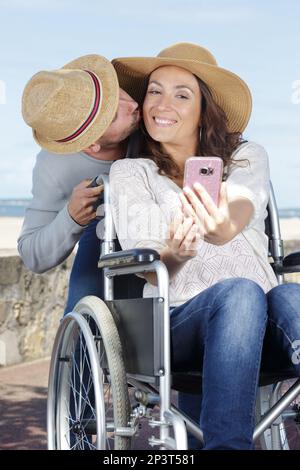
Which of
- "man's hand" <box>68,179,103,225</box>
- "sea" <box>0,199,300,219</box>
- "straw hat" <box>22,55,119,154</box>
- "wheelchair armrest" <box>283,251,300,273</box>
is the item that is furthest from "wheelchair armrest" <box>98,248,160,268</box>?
"sea" <box>0,199,300,219</box>

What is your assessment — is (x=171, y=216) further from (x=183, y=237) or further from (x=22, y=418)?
(x=22, y=418)

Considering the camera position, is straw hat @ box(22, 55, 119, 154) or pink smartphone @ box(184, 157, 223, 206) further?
straw hat @ box(22, 55, 119, 154)

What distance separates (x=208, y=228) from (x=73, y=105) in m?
0.99

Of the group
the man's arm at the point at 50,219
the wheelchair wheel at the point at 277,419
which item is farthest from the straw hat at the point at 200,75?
the wheelchair wheel at the point at 277,419

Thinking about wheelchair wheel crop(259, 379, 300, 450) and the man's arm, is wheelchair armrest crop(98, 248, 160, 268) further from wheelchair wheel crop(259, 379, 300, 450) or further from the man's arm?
wheelchair wheel crop(259, 379, 300, 450)

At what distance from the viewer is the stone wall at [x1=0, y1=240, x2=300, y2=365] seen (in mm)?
7695

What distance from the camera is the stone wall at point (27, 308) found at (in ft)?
25.2

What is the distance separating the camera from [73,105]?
398cm

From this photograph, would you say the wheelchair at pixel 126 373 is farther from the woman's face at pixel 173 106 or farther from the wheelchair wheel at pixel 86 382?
the woman's face at pixel 173 106

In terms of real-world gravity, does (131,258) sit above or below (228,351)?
above

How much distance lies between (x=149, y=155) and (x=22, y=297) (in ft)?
13.8

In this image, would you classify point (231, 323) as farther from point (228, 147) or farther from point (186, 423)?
point (228, 147)

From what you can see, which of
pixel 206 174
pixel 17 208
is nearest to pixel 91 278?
pixel 206 174

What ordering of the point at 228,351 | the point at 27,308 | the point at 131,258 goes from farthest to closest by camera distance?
the point at 27,308, the point at 131,258, the point at 228,351
